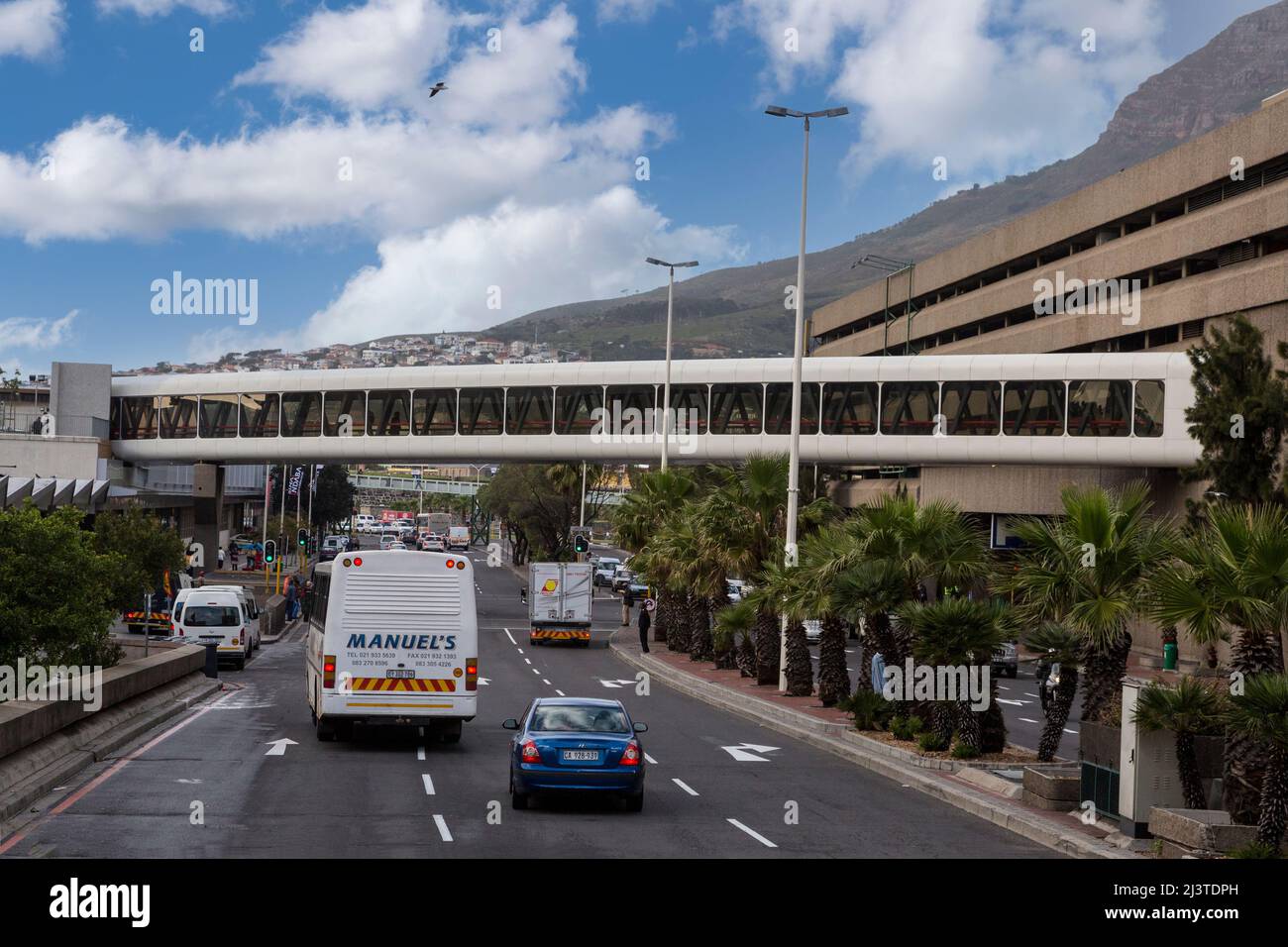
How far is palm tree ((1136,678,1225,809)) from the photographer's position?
15656 mm

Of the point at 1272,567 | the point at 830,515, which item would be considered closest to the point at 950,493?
the point at 830,515

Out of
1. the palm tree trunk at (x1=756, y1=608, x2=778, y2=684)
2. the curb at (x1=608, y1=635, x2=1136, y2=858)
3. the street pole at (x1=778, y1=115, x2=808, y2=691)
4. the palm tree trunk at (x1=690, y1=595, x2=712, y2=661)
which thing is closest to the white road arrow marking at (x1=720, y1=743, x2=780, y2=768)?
the curb at (x1=608, y1=635, x2=1136, y2=858)

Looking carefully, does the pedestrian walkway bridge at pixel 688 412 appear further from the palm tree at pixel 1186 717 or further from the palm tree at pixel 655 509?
the palm tree at pixel 1186 717

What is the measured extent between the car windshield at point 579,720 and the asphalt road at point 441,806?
0.99 meters

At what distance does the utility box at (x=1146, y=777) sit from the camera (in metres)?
16.0

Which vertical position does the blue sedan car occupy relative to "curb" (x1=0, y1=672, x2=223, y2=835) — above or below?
above

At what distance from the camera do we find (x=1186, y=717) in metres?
15.6

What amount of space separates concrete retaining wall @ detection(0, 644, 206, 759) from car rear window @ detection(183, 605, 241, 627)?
151 inches

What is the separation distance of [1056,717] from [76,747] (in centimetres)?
1395

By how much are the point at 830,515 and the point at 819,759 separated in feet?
46.8

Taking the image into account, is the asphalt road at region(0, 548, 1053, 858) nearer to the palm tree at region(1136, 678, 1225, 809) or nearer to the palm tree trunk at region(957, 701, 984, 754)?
the palm tree trunk at region(957, 701, 984, 754)

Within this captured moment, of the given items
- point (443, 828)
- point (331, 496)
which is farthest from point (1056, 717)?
point (331, 496)

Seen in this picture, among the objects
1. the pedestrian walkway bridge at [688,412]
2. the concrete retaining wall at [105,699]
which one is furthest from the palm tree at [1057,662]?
the pedestrian walkway bridge at [688,412]
